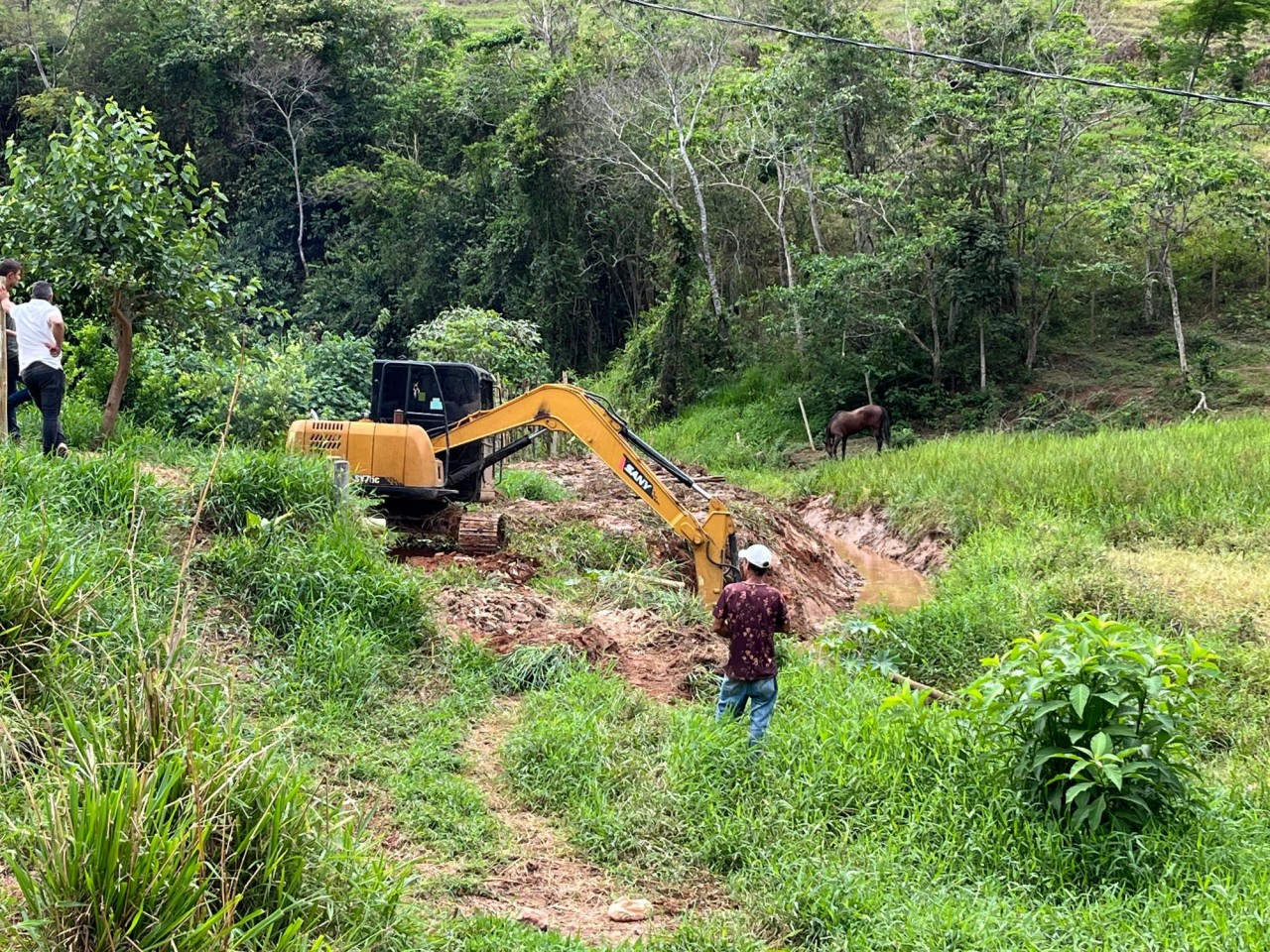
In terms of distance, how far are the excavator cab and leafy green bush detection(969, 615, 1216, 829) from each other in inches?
315

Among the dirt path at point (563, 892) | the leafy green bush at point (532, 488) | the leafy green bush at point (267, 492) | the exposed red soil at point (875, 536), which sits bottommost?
the exposed red soil at point (875, 536)

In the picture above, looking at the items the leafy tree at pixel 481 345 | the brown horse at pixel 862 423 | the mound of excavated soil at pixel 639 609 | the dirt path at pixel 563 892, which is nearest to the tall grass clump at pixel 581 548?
the mound of excavated soil at pixel 639 609

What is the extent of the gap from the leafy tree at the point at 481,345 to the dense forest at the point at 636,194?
0.41ft

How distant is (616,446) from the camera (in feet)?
35.9

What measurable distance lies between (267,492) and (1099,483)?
1027 cm

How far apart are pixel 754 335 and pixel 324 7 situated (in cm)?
1815

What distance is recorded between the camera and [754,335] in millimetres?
30125

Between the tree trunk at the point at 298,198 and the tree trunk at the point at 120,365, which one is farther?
the tree trunk at the point at 298,198

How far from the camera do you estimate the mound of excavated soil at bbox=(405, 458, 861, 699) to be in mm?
8625

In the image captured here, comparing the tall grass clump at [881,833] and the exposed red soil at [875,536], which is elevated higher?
the tall grass clump at [881,833]

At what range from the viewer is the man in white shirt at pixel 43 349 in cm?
842

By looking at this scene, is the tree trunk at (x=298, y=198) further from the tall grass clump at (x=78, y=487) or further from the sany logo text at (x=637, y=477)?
the tall grass clump at (x=78, y=487)

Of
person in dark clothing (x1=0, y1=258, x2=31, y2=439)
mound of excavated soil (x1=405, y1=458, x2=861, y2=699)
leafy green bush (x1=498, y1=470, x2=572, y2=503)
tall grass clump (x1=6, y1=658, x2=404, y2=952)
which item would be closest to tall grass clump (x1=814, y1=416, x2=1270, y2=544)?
mound of excavated soil (x1=405, y1=458, x2=861, y2=699)

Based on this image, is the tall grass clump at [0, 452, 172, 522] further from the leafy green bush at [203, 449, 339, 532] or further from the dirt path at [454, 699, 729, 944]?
the dirt path at [454, 699, 729, 944]
